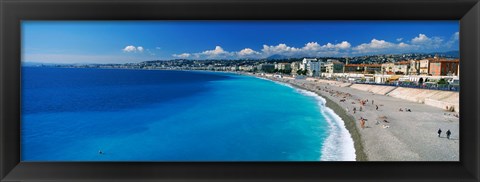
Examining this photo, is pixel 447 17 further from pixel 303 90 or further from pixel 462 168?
pixel 303 90

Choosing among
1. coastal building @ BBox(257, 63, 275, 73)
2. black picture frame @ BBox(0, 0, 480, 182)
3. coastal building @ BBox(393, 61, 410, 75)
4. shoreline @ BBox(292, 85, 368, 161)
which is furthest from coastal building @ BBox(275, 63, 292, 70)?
black picture frame @ BBox(0, 0, 480, 182)

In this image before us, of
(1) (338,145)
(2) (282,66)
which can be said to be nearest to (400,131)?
(1) (338,145)

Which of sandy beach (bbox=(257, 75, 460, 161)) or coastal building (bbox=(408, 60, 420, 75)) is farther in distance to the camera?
coastal building (bbox=(408, 60, 420, 75))

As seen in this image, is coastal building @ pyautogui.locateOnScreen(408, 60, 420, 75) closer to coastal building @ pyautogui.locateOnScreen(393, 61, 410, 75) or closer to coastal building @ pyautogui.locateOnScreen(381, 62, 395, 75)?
coastal building @ pyautogui.locateOnScreen(393, 61, 410, 75)

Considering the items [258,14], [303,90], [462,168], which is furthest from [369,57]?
[303,90]

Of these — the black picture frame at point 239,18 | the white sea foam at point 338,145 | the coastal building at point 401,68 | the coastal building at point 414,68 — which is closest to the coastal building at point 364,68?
the coastal building at point 401,68

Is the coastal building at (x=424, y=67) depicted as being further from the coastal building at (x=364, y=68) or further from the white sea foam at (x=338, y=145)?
the white sea foam at (x=338, y=145)
